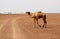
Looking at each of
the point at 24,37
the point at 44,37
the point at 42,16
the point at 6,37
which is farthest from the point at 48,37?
the point at 42,16

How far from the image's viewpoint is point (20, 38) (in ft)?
23.0

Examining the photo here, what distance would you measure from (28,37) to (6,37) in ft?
1.99

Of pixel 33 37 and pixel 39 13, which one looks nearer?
pixel 33 37

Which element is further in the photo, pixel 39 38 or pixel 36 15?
pixel 36 15

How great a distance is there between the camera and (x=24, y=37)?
716 centimetres

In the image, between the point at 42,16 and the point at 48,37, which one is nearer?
the point at 48,37

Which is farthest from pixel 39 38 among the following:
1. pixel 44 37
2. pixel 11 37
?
pixel 11 37

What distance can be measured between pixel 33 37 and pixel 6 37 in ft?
2.42

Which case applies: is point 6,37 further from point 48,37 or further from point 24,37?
point 48,37

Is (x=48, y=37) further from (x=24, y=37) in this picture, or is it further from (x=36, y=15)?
(x=36, y=15)

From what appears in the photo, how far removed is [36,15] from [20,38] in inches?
98.8

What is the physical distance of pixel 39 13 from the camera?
366 inches

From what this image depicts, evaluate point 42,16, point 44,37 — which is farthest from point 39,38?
point 42,16

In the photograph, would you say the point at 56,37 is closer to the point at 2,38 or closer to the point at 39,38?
the point at 39,38
